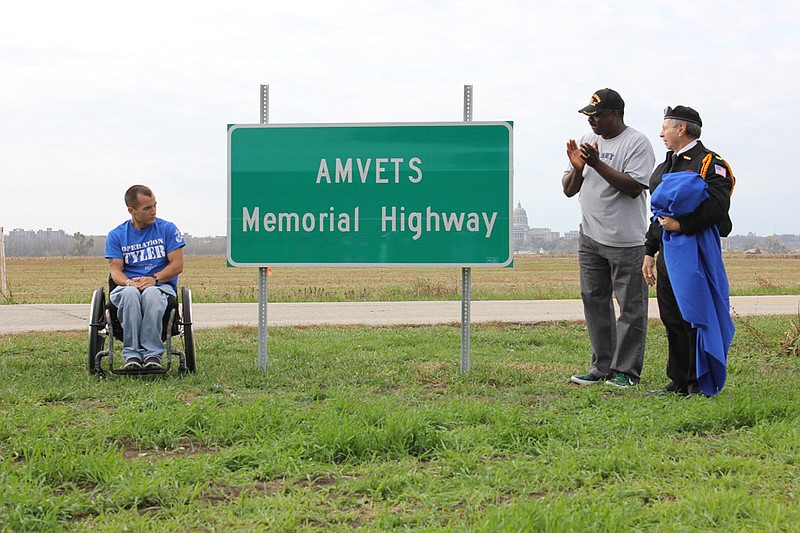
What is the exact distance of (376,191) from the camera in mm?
6609

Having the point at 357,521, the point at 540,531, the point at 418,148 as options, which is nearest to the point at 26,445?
the point at 357,521

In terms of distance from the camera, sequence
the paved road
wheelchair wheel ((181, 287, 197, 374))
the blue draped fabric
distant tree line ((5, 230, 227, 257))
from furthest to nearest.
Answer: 1. distant tree line ((5, 230, 227, 257))
2. the paved road
3. wheelchair wheel ((181, 287, 197, 374))
4. the blue draped fabric

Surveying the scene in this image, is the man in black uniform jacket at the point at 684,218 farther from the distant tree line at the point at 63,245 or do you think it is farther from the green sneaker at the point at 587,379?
the distant tree line at the point at 63,245

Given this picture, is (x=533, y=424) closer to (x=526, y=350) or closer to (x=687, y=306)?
(x=687, y=306)

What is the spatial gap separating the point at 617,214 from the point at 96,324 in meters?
3.94

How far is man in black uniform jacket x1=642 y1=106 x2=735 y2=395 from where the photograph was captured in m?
5.18

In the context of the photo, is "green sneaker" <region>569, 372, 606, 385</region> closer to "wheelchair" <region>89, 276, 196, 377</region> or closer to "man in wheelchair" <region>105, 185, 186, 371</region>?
"wheelchair" <region>89, 276, 196, 377</region>

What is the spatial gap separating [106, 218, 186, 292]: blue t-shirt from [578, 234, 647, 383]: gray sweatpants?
3204mm

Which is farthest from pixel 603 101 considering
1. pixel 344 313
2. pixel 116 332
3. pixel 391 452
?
pixel 344 313

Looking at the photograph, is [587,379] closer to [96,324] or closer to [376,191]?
[376,191]

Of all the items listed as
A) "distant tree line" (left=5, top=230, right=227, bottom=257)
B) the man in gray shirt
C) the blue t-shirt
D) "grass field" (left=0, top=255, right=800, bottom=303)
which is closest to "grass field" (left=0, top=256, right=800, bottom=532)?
the man in gray shirt

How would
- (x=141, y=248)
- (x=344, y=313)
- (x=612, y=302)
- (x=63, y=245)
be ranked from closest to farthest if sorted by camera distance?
(x=612, y=302) → (x=141, y=248) → (x=344, y=313) → (x=63, y=245)

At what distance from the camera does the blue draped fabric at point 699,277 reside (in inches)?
202

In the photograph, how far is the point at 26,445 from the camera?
3893mm
